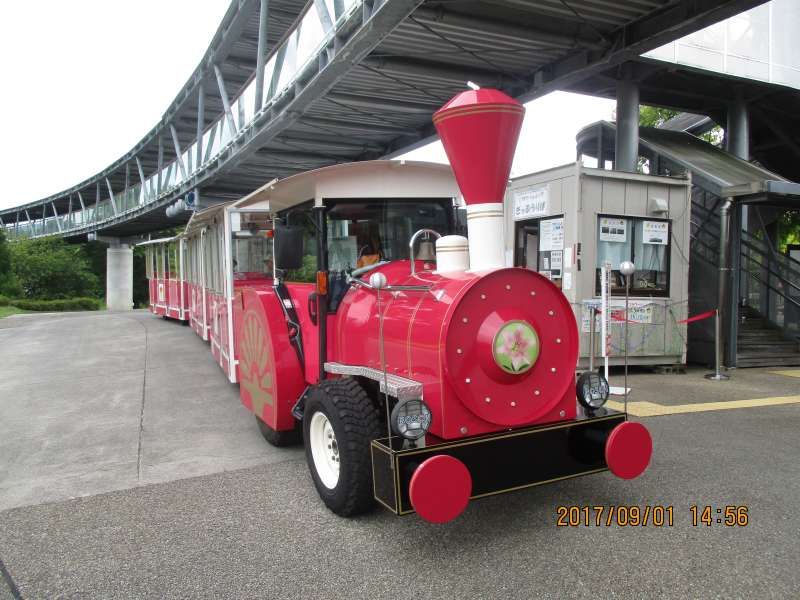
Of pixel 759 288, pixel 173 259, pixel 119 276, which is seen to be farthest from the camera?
pixel 119 276

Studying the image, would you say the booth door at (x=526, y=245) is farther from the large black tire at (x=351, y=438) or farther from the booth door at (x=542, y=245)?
the large black tire at (x=351, y=438)

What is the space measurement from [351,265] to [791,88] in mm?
11912

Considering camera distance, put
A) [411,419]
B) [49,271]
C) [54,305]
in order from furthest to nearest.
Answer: [49,271] < [54,305] < [411,419]

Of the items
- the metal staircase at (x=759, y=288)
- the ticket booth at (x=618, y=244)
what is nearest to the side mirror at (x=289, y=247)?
the ticket booth at (x=618, y=244)

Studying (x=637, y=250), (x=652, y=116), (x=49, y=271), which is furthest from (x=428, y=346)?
(x=49, y=271)

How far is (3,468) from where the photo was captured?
4.53 m

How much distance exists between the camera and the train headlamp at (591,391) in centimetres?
345

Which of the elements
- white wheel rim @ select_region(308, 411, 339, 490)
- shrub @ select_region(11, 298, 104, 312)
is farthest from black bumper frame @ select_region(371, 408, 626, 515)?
shrub @ select_region(11, 298, 104, 312)

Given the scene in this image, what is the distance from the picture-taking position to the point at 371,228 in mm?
4078

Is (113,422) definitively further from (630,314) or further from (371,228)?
(630,314)

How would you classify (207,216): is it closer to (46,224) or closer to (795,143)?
(795,143)

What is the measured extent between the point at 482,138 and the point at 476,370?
136cm

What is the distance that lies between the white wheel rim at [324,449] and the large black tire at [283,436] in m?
1.03

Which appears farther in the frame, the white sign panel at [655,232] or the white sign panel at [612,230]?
the white sign panel at [655,232]
